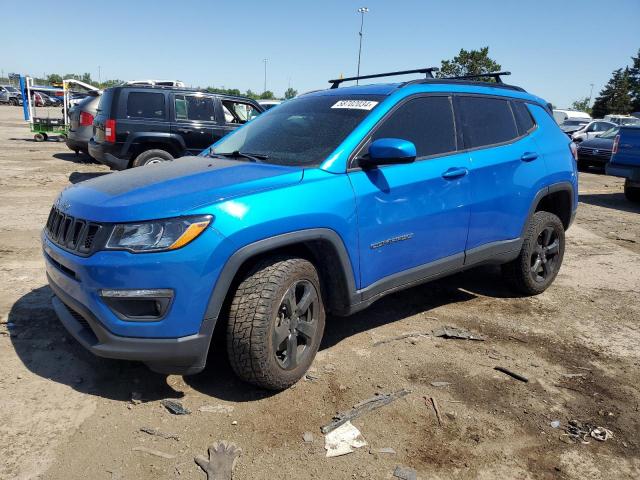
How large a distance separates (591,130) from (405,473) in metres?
21.2

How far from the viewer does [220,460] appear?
2441 mm

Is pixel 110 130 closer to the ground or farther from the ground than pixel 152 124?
closer to the ground

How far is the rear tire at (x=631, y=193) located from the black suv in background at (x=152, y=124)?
8605 millimetres

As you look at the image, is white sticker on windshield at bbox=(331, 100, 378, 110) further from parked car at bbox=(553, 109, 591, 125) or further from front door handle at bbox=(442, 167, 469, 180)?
parked car at bbox=(553, 109, 591, 125)

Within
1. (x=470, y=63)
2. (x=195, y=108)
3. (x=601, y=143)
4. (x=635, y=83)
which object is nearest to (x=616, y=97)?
(x=635, y=83)

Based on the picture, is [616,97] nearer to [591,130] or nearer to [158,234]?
[591,130]

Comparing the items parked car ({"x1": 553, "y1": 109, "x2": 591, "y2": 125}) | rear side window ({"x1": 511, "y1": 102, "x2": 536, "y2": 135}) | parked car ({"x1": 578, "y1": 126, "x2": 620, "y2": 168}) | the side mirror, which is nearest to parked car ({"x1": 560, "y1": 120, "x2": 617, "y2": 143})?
parked car ({"x1": 553, "y1": 109, "x2": 591, "y2": 125})

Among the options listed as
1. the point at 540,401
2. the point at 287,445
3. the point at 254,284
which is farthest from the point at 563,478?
the point at 254,284

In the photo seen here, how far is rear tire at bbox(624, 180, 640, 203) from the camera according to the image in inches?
427

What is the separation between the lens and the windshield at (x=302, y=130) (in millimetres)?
3279

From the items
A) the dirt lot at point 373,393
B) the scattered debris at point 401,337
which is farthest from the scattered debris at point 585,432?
the scattered debris at point 401,337

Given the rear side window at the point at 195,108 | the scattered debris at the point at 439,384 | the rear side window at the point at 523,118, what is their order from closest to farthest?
the scattered debris at the point at 439,384 < the rear side window at the point at 523,118 < the rear side window at the point at 195,108

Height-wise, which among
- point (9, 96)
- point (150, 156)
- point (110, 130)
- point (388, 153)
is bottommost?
point (150, 156)

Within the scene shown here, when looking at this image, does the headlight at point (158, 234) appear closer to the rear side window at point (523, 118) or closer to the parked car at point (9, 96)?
the rear side window at point (523, 118)
